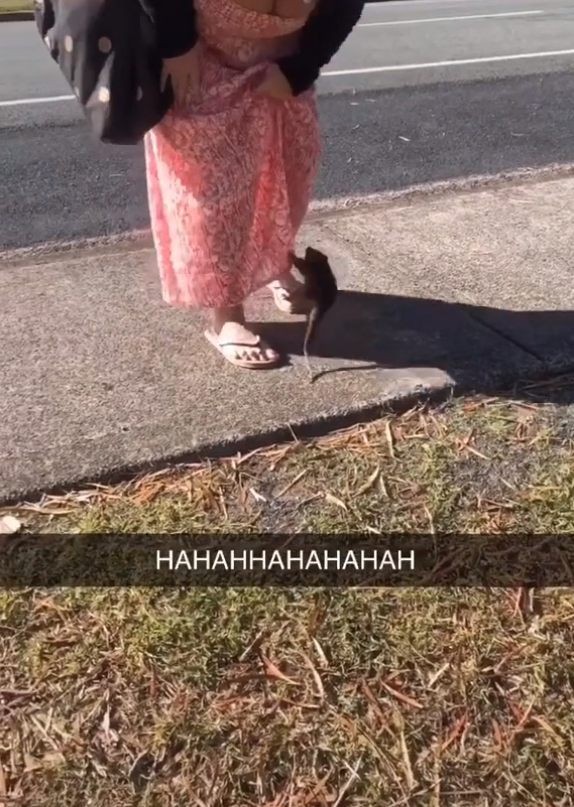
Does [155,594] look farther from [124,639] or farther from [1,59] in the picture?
[1,59]

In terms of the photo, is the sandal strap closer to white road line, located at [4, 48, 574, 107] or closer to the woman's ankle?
the woman's ankle

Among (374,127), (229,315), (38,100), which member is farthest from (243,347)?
(38,100)

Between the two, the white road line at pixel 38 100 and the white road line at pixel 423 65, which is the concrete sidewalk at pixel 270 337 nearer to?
the white road line at pixel 38 100

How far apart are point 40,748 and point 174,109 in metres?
1.61

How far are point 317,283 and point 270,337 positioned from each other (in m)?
0.25

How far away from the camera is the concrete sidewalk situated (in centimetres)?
265

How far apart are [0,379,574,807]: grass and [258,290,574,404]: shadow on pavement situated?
19.9 inches

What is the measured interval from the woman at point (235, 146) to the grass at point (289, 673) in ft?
2.09

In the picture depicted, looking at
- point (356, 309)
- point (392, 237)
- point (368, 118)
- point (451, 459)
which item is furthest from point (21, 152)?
point (451, 459)

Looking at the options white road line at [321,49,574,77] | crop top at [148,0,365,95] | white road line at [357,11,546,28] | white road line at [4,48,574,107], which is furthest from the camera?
white road line at [357,11,546,28]

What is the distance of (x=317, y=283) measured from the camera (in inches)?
119

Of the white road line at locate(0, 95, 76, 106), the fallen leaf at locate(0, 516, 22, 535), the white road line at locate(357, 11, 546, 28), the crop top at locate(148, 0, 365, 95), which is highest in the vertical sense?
the crop top at locate(148, 0, 365, 95)

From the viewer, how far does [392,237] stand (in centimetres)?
389

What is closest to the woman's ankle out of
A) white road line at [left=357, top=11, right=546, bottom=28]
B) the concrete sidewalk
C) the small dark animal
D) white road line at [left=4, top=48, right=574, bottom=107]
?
the concrete sidewalk
